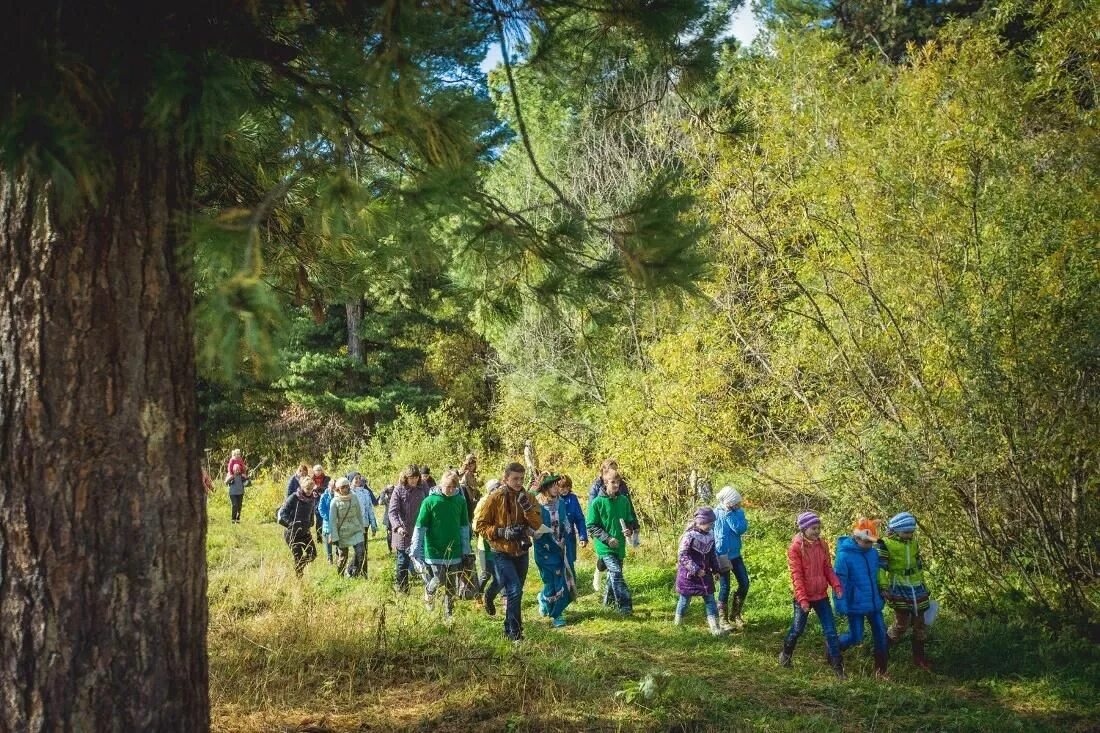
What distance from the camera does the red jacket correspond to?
7.65 m

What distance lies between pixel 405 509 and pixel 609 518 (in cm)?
294

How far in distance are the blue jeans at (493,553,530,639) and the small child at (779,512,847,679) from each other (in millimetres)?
2636

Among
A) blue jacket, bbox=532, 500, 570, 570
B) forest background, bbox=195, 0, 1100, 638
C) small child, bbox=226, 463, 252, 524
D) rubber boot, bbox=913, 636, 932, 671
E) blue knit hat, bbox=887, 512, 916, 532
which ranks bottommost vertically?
rubber boot, bbox=913, 636, 932, 671

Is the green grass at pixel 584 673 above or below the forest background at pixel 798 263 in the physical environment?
Result: below

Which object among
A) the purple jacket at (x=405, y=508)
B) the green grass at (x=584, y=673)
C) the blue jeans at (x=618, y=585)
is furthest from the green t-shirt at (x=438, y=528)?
the blue jeans at (x=618, y=585)

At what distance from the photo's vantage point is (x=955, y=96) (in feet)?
28.8

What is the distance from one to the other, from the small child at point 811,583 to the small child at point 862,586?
0.11 meters

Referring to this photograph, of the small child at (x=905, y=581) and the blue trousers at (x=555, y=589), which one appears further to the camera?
the blue trousers at (x=555, y=589)

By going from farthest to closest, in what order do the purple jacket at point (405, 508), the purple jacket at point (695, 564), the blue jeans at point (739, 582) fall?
1. the purple jacket at point (405, 508)
2. the blue jeans at point (739, 582)
3. the purple jacket at point (695, 564)

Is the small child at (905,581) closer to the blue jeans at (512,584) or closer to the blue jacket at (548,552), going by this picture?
the blue jacket at (548,552)

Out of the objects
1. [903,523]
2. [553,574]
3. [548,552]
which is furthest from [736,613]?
[903,523]

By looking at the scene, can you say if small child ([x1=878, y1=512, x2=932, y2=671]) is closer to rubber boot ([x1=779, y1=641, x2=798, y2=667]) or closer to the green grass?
the green grass

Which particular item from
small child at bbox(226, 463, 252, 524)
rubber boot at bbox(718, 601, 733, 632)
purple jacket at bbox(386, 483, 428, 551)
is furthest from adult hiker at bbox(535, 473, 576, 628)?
small child at bbox(226, 463, 252, 524)

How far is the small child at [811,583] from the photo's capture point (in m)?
7.65
